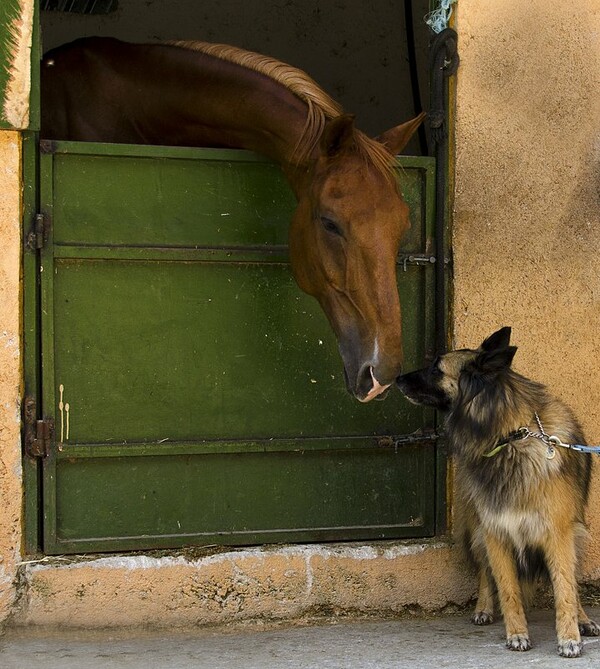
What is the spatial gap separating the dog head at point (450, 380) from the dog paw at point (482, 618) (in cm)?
103

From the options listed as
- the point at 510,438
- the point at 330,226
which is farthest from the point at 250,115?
the point at 510,438

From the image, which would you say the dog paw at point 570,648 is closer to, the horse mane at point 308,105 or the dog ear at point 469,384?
the dog ear at point 469,384

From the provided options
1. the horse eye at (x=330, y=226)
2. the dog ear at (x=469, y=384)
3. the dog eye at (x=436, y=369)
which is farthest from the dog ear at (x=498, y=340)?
the horse eye at (x=330, y=226)

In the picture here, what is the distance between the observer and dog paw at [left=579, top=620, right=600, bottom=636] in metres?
4.21

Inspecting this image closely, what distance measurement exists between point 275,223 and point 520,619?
2.00m

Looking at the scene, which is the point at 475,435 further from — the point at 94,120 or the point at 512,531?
the point at 94,120

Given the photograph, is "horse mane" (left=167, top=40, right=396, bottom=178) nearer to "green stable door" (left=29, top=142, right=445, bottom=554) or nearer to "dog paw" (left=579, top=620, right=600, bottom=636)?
"green stable door" (left=29, top=142, right=445, bottom=554)

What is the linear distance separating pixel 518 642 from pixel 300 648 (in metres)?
0.89

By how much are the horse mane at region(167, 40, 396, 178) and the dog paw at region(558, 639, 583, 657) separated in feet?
6.53

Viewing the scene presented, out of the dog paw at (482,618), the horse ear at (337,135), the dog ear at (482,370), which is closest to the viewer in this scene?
the horse ear at (337,135)

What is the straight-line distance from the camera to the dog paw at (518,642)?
3996mm

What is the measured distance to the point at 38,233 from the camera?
4.11m

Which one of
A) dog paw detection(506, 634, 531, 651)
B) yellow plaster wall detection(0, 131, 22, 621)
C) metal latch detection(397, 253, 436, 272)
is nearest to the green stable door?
metal latch detection(397, 253, 436, 272)

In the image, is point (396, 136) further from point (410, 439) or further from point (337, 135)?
point (410, 439)
